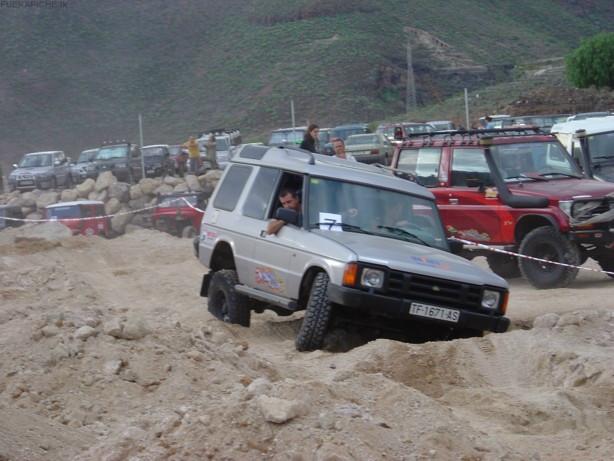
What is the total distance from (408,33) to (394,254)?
2473 inches

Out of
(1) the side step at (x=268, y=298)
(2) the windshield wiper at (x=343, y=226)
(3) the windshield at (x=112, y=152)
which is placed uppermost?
(2) the windshield wiper at (x=343, y=226)

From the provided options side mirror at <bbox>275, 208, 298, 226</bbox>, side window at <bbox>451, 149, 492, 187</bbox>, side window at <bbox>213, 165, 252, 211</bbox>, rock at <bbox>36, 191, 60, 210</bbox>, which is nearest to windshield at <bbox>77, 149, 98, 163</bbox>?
rock at <bbox>36, 191, 60, 210</bbox>

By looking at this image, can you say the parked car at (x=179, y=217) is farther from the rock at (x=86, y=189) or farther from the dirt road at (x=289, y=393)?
the dirt road at (x=289, y=393)

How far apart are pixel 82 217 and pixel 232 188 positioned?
1602 cm

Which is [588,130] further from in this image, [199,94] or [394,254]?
[199,94]

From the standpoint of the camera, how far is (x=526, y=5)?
87000 mm

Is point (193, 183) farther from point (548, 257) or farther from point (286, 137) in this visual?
point (548, 257)

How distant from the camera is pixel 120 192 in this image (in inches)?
1238

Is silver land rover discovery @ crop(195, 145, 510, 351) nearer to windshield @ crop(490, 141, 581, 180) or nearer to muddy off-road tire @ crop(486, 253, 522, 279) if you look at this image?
windshield @ crop(490, 141, 581, 180)

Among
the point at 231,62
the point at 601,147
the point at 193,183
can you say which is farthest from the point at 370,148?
the point at 231,62

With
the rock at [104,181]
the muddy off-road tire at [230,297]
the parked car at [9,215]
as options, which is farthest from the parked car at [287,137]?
the muddy off-road tire at [230,297]

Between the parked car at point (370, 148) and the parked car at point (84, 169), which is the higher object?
the parked car at point (370, 148)

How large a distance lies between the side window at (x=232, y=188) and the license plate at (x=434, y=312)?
2722 mm

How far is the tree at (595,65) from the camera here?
52.2m
